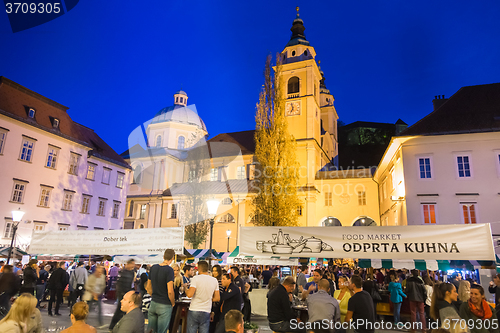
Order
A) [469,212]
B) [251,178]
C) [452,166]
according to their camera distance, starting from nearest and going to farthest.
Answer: [469,212] → [452,166] → [251,178]

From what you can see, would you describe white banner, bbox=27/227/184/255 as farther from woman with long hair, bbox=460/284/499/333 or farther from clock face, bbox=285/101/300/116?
clock face, bbox=285/101/300/116

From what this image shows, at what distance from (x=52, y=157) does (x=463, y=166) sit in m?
33.6

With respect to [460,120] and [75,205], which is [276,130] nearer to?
[460,120]

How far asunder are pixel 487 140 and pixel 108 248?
24.7m

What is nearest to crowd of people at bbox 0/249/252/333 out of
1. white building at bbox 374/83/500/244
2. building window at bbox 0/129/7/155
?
white building at bbox 374/83/500/244

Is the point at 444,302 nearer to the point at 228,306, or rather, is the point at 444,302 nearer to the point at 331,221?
the point at 228,306

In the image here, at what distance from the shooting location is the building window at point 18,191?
28.2 metres

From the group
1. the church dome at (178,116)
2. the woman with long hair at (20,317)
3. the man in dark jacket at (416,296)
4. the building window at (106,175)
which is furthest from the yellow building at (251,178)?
the woman with long hair at (20,317)

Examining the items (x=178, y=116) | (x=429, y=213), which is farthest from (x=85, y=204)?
(x=178, y=116)

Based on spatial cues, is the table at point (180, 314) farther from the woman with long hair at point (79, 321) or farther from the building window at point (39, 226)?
the building window at point (39, 226)

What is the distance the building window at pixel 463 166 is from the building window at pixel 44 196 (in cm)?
3317

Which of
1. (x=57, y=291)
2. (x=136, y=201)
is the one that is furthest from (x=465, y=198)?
(x=136, y=201)

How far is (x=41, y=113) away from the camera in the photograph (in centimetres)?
3150

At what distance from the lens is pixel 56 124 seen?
32406 millimetres
